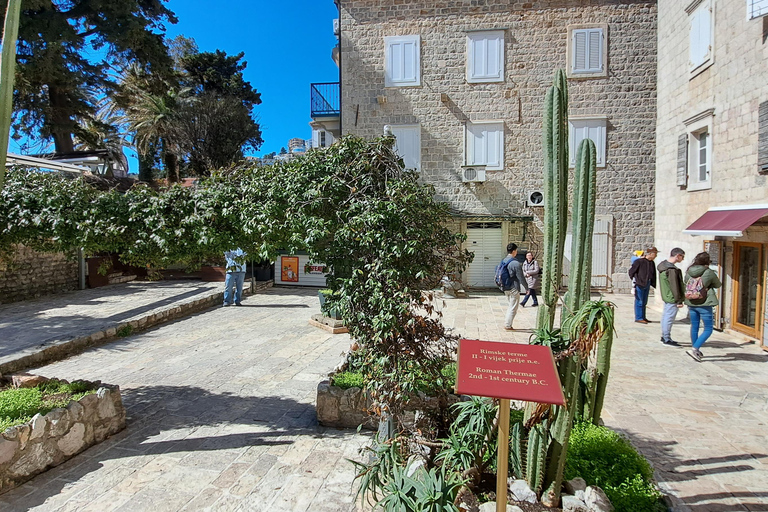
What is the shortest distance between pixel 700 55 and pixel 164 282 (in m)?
16.6

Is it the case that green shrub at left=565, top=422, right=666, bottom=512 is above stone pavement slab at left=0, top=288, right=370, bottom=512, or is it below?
above

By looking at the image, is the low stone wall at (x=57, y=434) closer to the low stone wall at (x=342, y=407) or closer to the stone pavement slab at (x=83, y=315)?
the low stone wall at (x=342, y=407)

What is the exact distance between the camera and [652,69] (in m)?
13.9

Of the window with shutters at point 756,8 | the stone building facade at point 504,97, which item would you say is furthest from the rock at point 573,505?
the stone building facade at point 504,97

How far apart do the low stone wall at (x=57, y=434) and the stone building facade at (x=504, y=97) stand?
457 inches

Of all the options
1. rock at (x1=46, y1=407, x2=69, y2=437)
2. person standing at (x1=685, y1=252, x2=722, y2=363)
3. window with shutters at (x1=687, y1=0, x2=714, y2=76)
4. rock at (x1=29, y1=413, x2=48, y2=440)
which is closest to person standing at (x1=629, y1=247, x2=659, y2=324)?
person standing at (x1=685, y1=252, x2=722, y2=363)

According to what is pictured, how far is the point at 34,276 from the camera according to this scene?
470 inches

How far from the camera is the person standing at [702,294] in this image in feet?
21.6

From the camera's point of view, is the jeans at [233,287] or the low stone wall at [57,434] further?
the jeans at [233,287]

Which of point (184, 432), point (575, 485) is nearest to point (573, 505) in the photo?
point (575, 485)

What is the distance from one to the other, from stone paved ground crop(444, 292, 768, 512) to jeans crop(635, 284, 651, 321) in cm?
94

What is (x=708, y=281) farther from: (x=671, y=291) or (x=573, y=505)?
(x=573, y=505)

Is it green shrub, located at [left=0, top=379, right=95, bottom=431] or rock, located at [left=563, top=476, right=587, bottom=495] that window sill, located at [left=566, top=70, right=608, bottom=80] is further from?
green shrub, located at [left=0, top=379, right=95, bottom=431]

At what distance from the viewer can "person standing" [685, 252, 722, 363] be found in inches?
259
